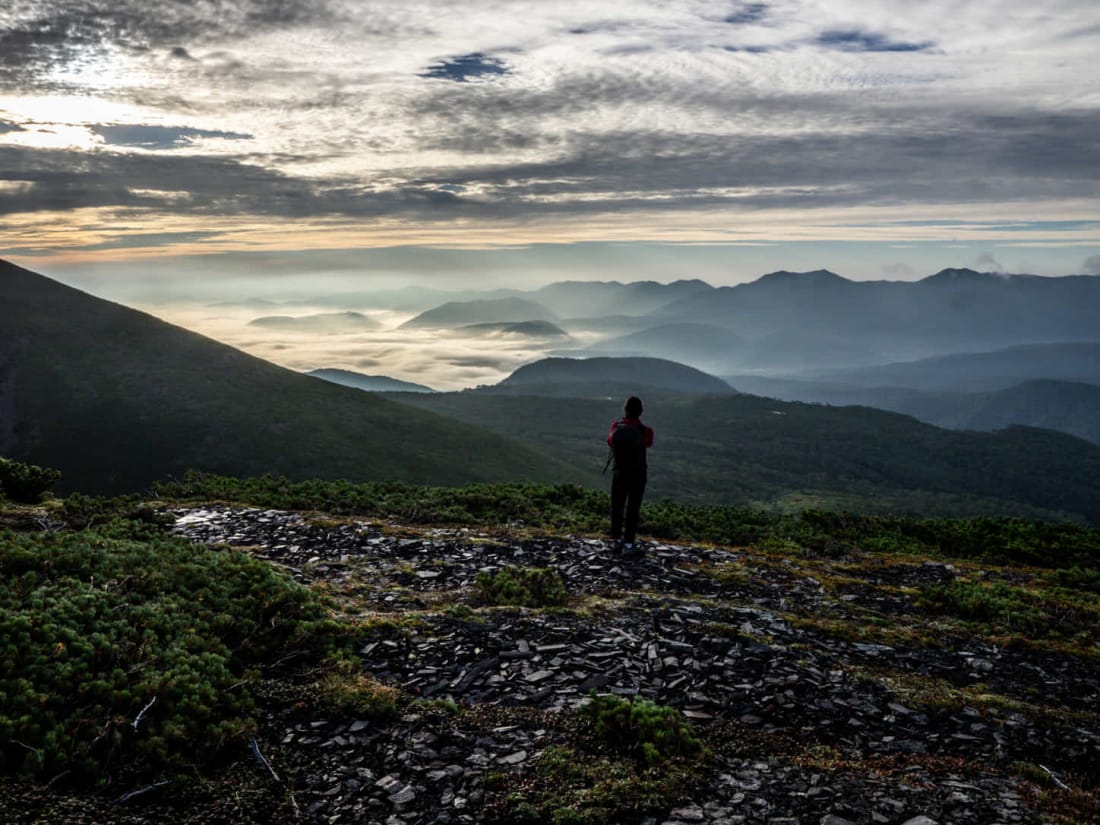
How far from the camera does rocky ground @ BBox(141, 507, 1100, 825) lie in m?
8.15

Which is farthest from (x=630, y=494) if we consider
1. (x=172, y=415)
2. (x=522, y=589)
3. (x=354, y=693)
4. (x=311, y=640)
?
(x=172, y=415)

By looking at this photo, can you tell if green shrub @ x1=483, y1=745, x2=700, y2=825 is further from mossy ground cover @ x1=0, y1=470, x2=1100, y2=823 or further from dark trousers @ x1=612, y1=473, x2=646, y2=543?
dark trousers @ x1=612, y1=473, x2=646, y2=543

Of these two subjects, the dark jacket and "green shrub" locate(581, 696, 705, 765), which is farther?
the dark jacket

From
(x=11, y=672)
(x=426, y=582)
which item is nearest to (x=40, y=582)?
(x=11, y=672)

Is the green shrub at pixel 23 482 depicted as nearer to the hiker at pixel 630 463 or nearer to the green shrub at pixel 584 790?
the hiker at pixel 630 463

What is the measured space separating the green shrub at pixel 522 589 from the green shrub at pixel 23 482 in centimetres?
1515

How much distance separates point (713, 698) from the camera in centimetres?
1074

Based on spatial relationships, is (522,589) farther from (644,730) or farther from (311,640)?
(644,730)

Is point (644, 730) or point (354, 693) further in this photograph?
point (354, 693)

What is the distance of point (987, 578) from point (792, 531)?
6345 millimetres

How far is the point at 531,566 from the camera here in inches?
699

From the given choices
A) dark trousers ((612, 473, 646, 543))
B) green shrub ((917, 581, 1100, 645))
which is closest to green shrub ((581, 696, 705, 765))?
dark trousers ((612, 473, 646, 543))

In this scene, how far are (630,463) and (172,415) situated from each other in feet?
361

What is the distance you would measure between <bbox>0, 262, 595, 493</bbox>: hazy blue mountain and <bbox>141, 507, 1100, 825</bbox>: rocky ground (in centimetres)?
8751
